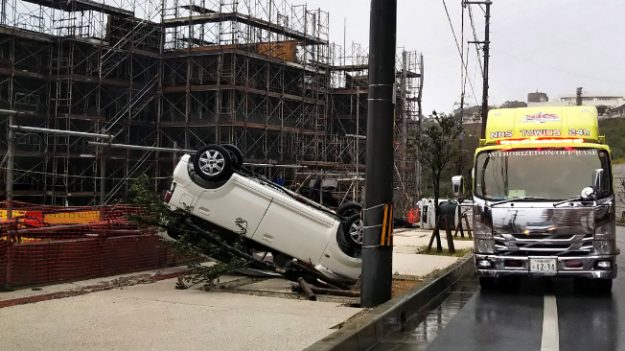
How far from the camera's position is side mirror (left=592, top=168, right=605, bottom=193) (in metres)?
9.93

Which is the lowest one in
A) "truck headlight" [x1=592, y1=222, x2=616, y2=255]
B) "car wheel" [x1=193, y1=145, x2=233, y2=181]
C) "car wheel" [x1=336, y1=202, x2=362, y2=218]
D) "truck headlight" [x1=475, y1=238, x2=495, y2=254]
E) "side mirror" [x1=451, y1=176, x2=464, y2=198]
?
"truck headlight" [x1=475, y1=238, x2=495, y2=254]

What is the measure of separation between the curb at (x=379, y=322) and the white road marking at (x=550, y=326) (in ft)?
5.91

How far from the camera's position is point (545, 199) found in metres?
10.0

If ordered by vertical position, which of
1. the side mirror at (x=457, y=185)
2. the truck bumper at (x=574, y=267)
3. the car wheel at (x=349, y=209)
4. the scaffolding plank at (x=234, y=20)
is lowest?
the truck bumper at (x=574, y=267)

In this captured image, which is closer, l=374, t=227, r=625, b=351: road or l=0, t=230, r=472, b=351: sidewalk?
l=0, t=230, r=472, b=351: sidewalk

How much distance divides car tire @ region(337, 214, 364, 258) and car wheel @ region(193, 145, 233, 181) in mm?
2110

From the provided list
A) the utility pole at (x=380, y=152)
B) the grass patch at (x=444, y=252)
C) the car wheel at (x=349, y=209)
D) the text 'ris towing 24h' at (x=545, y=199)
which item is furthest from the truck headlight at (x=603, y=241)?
the grass patch at (x=444, y=252)

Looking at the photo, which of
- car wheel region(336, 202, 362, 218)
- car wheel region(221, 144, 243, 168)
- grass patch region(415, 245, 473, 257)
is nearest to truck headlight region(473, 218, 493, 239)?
car wheel region(336, 202, 362, 218)

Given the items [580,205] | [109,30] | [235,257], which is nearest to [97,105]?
[109,30]

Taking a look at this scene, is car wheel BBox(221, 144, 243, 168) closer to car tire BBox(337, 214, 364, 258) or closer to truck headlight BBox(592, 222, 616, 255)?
car tire BBox(337, 214, 364, 258)

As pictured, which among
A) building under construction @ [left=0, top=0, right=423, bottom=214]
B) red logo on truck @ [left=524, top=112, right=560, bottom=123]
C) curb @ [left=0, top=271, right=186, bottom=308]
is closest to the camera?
curb @ [left=0, top=271, right=186, bottom=308]

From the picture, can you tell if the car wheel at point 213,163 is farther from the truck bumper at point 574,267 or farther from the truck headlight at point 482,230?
the truck bumper at point 574,267

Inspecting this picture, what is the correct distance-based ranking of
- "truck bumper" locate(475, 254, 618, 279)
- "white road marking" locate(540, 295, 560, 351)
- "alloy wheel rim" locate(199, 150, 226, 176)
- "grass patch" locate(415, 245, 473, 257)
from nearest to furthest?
1. "white road marking" locate(540, 295, 560, 351)
2. "truck bumper" locate(475, 254, 618, 279)
3. "alloy wheel rim" locate(199, 150, 226, 176)
4. "grass patch" locate(415, 245, 473, 257)

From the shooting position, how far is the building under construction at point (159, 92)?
28.1 meters
